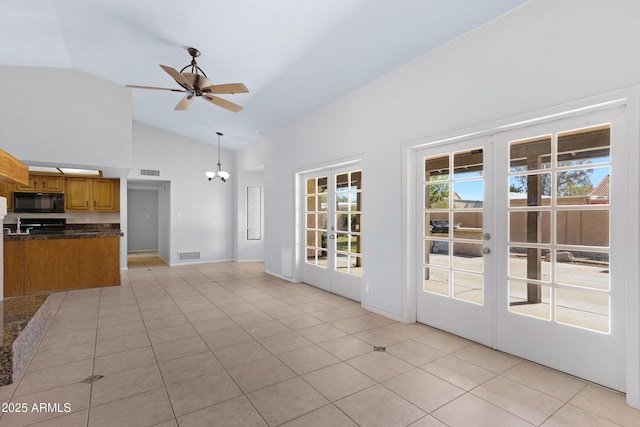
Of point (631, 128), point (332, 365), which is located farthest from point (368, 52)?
point (332, 365)

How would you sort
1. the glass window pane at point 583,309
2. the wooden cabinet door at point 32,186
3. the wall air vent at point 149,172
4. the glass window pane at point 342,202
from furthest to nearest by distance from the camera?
the wall air vent at point 149,172 → the wooden cabinet door at point 32,186 → the glass window pane at point 342,202 → the glass window pane at point 583,309

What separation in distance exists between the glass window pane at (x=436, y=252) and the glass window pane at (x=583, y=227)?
1051 mm

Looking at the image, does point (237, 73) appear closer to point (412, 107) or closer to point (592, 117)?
point (412, 107)

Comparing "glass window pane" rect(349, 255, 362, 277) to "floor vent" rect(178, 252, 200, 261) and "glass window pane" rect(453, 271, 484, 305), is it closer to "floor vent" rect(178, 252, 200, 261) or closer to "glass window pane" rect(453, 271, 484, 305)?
"glass window pane" rect(453, 271, 484, 305)

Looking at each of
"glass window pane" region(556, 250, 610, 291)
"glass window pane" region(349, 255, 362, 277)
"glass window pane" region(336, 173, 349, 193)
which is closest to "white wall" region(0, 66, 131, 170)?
"glass window pane" region(336, 173, 349, 193)

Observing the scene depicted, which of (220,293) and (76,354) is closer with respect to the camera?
(76,354)

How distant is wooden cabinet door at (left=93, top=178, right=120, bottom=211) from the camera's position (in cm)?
745

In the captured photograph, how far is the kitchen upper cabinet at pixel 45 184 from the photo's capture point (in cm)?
673

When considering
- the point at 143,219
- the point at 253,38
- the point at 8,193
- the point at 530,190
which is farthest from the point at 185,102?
the point at 143,219

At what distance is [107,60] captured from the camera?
4.89 meters

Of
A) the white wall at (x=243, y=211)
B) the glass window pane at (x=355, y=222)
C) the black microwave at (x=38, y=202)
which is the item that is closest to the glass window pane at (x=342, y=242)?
the glass window pane at (x=355, y=222)

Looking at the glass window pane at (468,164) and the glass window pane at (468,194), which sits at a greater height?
the glass window pane at (468,164)

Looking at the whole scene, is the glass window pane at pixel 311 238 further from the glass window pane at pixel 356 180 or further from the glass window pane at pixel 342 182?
the glass window pane at pixel 356 180

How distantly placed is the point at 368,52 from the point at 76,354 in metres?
4.22
